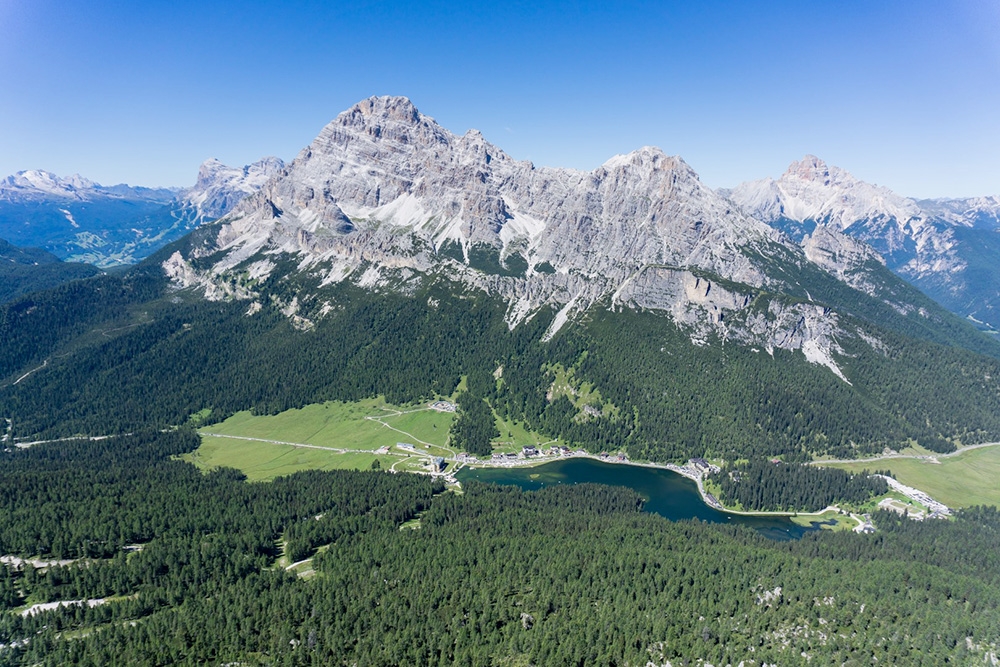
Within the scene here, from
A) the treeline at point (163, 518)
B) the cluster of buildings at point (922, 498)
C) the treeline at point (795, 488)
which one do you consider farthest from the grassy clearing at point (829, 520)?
the treeline at point (163, 518)

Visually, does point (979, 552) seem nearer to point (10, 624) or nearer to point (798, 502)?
point (798, 502)

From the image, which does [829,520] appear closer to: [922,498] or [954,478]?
[922,498]

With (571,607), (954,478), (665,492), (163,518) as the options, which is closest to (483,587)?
(571,607)

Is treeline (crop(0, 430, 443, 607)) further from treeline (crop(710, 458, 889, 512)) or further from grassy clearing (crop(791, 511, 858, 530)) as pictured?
grassy clearing (crop(791, 511, 858, 530))

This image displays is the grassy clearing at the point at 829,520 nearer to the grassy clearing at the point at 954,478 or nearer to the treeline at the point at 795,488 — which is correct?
the treeline at the point at 795,488

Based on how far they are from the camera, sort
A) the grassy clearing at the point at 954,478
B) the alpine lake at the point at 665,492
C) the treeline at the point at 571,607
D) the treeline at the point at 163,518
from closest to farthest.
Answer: the treeline at the point at 571,607 < the treeline at the point at 163,518 < the alpine lake at the point at 665,492 < the grassy clearing at the point at 954,478

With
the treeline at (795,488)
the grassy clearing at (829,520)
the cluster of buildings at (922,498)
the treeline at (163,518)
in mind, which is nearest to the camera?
the treeline at (163,518)

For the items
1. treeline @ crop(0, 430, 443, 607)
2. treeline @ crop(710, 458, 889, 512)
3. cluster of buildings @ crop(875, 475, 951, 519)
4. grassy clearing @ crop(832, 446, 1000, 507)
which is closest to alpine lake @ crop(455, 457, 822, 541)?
treeline @ crop(710, 458, 889, 512)
